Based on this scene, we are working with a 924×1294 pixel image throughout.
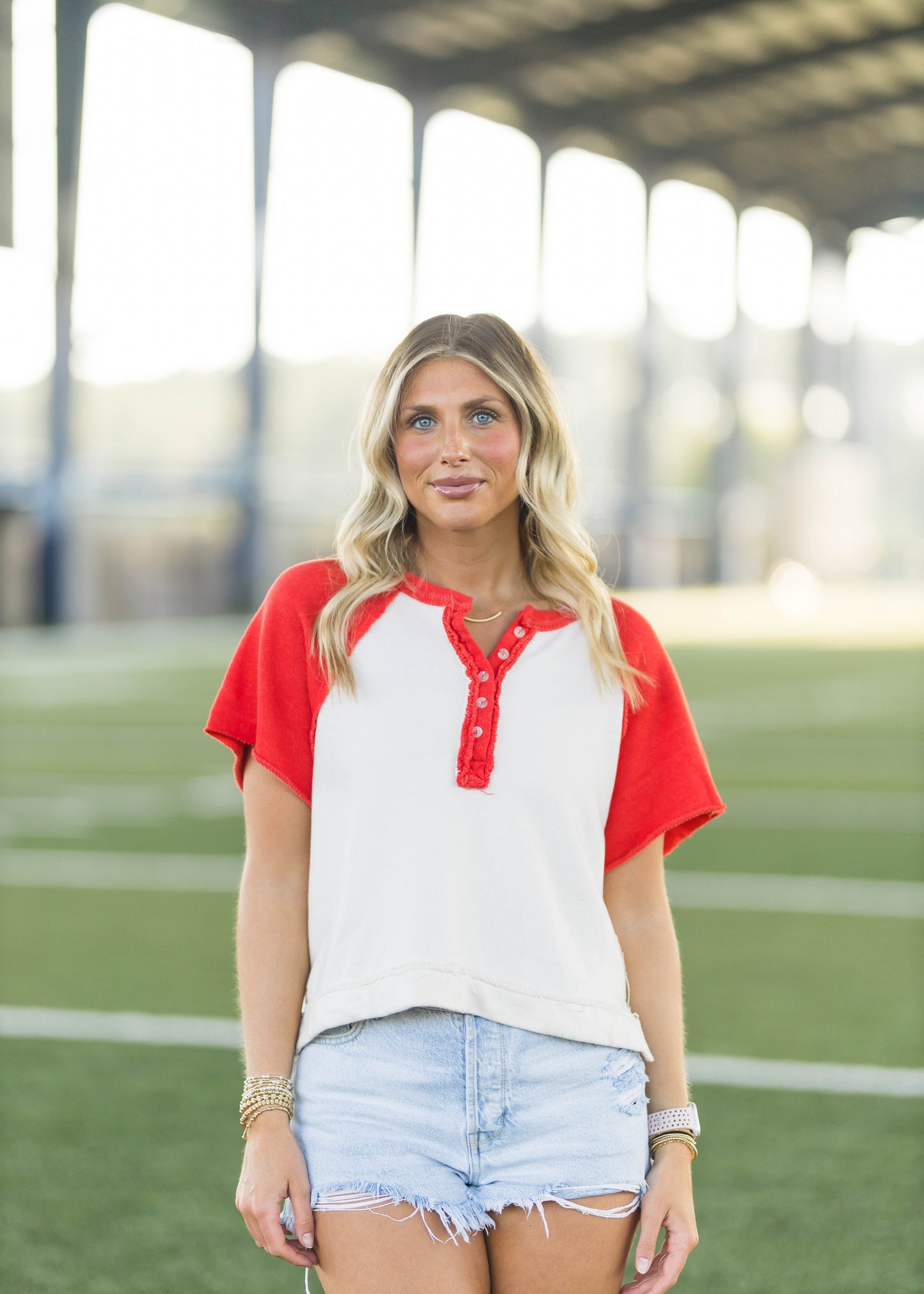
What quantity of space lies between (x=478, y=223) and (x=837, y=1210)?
30039 mm

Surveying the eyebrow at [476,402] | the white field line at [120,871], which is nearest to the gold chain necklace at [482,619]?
the eyebrow at [476,402]

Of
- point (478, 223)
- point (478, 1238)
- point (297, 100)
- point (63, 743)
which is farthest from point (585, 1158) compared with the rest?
point (478, 223)

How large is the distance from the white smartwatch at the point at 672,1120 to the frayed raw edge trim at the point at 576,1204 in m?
0.10

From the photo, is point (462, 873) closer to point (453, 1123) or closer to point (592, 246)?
point (453, 1123)

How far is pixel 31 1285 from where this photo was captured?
11.5 feet

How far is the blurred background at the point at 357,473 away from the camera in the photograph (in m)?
4.49

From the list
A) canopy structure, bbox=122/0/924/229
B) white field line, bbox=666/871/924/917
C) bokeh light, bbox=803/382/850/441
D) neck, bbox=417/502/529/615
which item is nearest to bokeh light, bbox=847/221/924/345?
bokeh light, bbox=803/382/850/441

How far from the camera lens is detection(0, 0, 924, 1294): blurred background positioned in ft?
14.7

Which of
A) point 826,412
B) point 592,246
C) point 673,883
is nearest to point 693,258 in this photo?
point 592,246

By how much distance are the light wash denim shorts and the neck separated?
547 mm

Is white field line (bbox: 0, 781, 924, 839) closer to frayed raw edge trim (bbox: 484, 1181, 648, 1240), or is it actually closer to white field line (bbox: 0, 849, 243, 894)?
white field line (bbox: 0, 849, 243, 894)

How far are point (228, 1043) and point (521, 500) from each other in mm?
3466

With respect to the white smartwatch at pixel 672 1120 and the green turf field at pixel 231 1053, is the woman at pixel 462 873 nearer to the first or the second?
the white smartwatch at pixel 672 1120

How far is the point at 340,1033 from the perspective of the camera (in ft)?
6.45
